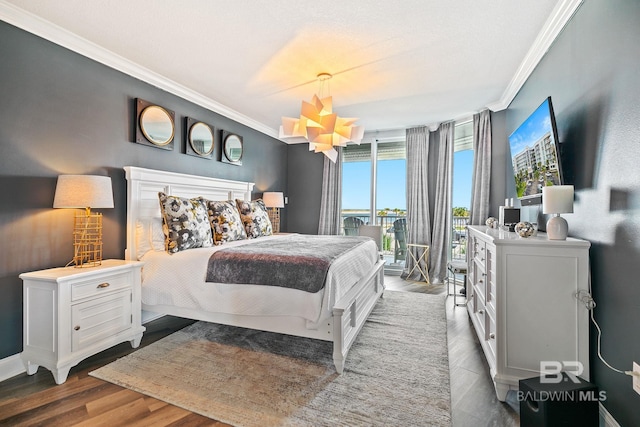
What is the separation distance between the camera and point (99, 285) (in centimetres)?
221

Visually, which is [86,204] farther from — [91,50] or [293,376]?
[293,376]

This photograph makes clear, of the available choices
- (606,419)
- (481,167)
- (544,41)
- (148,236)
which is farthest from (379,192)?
(606,419)

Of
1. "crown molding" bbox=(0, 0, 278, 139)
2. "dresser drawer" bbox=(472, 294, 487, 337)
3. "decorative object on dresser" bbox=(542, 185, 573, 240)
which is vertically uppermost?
"crown molding" bbox=(0, 0, 278, 139)

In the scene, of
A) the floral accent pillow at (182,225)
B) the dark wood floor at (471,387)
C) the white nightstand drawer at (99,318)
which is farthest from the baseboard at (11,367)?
the dark wood floor at (471,387)

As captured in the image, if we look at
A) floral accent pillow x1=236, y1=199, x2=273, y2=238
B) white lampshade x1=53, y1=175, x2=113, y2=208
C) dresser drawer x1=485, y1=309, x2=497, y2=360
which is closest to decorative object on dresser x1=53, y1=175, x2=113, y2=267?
white lampshade x1=53, y1=175, x2=113, y2=208

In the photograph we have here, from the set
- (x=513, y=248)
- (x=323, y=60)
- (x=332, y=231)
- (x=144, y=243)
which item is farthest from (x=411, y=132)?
(x=144, y=243)

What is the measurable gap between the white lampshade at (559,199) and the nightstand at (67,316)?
3.10 m

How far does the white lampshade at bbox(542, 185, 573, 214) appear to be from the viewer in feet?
5.65

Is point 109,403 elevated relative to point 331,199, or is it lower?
lower

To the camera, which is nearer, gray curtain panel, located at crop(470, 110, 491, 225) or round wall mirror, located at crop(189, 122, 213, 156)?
round wall mirror, located at crop(189, 122, 213, 156)

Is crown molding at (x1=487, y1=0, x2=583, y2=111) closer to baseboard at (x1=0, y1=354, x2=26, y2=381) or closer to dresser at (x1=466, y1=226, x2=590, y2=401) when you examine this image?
dresser at (x1=466, y1=226, x2=590, y2=401)

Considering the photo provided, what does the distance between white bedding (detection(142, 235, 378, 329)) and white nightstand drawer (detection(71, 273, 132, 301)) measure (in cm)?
28

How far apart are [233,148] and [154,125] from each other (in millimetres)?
1359

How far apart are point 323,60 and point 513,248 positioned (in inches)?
88.8
